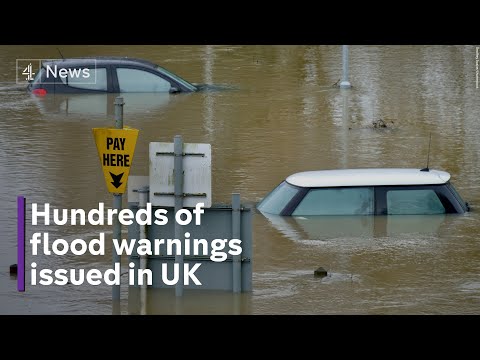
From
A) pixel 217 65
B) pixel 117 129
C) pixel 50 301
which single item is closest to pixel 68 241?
pixel 50 301

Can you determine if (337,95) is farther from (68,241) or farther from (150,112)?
(68,241)

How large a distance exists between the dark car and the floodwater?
0.36 meters

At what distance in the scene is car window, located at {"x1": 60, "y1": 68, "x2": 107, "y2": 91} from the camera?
96.8ft

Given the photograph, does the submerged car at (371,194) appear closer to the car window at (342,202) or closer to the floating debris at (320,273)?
the car window at (342,202)

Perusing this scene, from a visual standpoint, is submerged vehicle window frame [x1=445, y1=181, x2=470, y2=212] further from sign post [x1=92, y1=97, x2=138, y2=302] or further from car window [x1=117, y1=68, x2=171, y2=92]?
car window [x1=117, y1=68, x2=171, y2=92]

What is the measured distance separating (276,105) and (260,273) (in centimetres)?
1264

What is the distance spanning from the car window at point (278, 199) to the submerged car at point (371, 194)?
116 mm

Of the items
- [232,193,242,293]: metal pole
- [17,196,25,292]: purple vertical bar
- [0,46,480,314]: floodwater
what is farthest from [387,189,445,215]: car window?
[17,196,25,292]: purple vertical bar

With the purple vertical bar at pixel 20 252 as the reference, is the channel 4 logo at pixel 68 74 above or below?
above

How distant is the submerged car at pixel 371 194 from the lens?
740 inches

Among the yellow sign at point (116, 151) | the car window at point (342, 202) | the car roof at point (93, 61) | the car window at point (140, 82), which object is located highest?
the car roof at point (93, 61)

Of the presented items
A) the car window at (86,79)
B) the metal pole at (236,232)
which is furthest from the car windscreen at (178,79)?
the metal pole at (236,232)

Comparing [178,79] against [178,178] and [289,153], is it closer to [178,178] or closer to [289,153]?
[289,153]

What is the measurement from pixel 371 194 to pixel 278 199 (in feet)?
4.56
